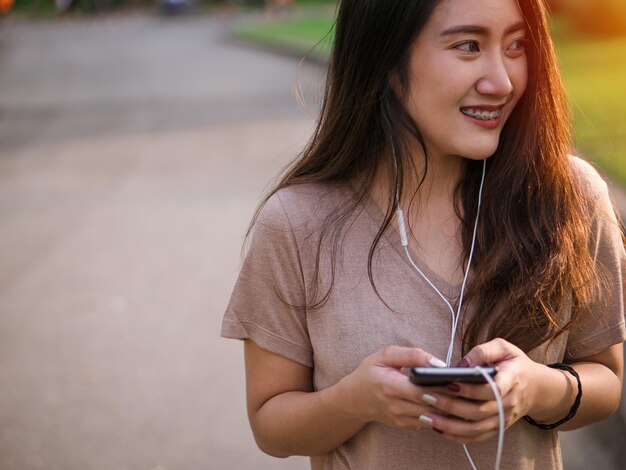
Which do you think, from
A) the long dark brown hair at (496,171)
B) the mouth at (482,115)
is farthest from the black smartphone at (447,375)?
the mouth at (482,115)

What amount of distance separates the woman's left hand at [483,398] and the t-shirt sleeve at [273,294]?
1.34 ft

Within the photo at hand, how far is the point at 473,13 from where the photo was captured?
1.96m

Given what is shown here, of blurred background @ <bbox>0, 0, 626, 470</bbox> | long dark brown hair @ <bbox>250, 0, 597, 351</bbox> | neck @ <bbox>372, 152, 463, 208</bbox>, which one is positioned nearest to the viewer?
long dark brown hair @ <bbox>250, 0, 597, 351</bbox>

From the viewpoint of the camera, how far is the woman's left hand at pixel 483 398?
1.71 m

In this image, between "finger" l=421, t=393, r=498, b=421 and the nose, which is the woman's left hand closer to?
"finger" l=421, t=393, r=498, b=421

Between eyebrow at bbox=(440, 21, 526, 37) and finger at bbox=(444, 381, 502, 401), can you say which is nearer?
finger at bbox=(444, 381, 502, 401)

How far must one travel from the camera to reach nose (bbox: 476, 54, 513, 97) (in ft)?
6.48

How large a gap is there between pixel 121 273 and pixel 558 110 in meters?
5.56

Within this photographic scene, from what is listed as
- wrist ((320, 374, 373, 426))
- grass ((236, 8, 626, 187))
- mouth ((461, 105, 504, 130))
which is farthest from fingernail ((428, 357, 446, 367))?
grass ((236, 8, 626, 187))

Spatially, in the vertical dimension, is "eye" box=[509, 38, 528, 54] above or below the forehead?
below

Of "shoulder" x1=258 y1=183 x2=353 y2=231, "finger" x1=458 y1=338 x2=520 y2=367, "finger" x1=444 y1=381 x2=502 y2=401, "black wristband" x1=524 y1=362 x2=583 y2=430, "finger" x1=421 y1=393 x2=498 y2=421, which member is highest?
"shoulder" x1=258 y1=183 x2=353 y2=231

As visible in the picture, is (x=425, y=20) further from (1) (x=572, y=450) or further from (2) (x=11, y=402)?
(2) (x=11, y=402)

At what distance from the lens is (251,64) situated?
21.6 metres

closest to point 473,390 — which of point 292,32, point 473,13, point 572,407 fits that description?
point 572,407
